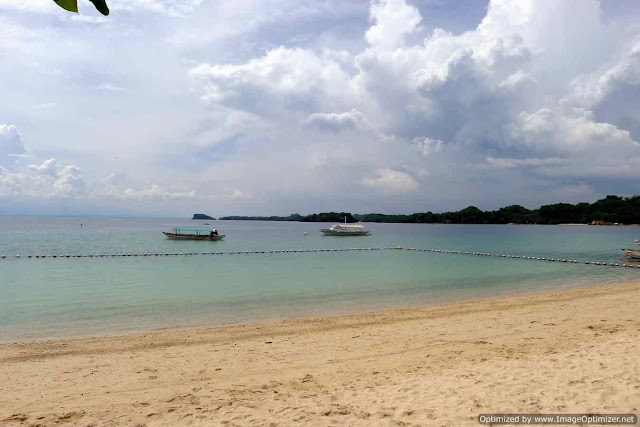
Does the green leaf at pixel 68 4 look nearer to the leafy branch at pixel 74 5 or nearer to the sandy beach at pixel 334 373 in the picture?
the leafy branch at pixel 74 5

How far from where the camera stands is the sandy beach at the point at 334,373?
5.67 m

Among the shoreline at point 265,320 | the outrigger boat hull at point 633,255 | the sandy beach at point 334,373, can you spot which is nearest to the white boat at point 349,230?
the outrigger boat hull at point 633,255

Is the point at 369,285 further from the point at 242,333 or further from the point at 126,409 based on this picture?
the point at 126,409

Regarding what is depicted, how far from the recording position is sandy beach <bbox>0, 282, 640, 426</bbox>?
5668 millimetres

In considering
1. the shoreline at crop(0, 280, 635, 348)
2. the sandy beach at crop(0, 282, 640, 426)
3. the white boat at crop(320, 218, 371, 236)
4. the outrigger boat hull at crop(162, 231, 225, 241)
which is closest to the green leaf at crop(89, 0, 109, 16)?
the sandy beach at crop(0, 282, 640, 426)

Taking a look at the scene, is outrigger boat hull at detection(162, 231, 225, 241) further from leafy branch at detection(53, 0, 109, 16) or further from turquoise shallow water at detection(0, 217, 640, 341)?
leafy branch at detection(53, 0, 109, 16)

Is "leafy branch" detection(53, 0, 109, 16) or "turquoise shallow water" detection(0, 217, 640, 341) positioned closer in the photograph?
"leafy branch" detection(53, 0, 109, 16)

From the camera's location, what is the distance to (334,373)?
7.62m

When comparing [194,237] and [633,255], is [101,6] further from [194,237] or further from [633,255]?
[194,237]

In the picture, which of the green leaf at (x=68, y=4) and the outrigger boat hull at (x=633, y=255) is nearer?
the green leaf at (x=68, y=4)

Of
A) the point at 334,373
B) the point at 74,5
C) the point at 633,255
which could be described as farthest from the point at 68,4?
the point at 633,255

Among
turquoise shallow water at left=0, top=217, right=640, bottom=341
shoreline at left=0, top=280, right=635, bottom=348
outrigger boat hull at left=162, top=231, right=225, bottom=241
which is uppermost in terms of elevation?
outrigger boat hull at left=162, top=231, right=225, bottom=241

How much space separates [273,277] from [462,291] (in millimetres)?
10513

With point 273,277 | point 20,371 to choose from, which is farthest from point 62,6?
point 273,277
